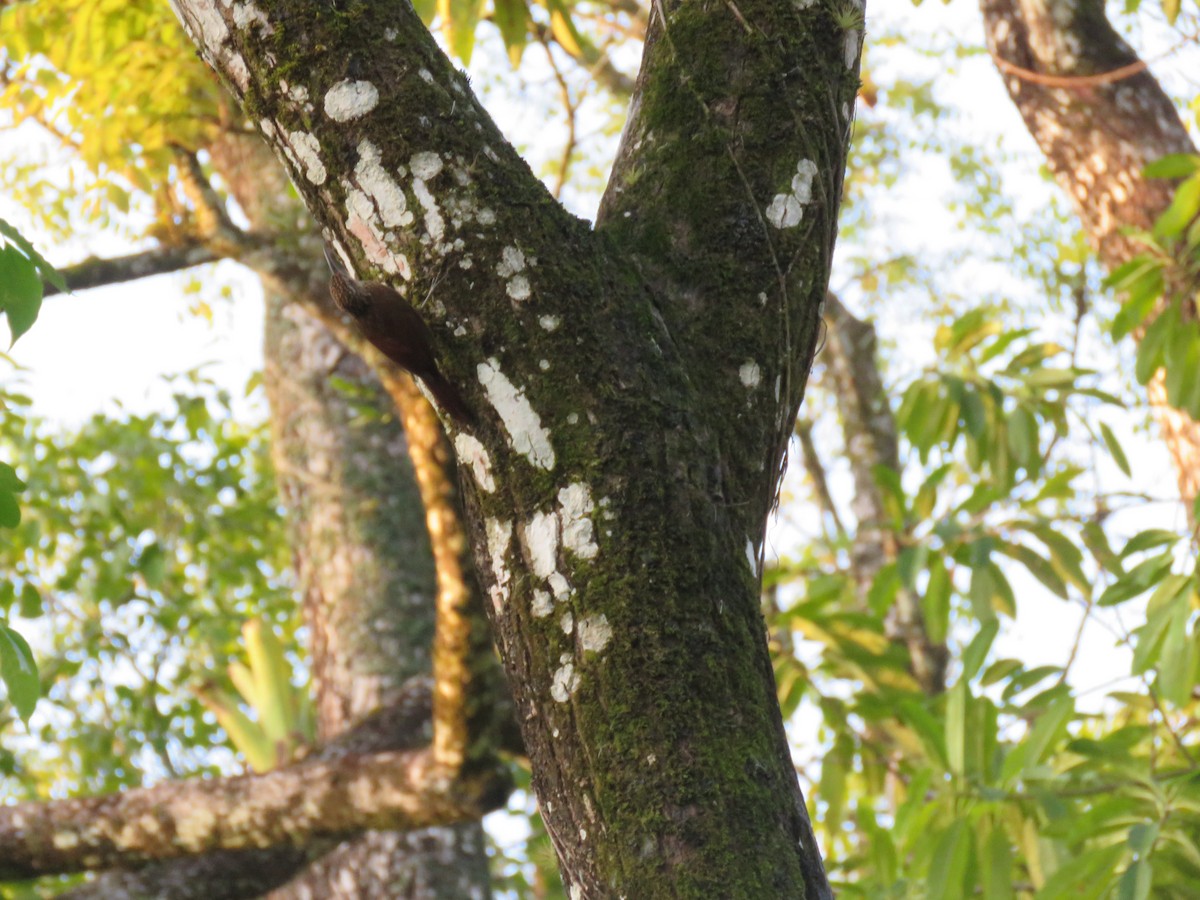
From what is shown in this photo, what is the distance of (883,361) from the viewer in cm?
1029

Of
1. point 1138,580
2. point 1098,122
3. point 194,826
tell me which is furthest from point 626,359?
point 1098,122

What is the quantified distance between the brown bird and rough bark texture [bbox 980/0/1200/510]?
107 inches

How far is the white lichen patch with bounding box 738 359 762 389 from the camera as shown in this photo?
150 centimetres

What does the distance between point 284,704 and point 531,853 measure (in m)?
1.19

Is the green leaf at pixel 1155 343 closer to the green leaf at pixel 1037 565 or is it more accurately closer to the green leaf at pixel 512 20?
the green leaf at pixel 1037 565

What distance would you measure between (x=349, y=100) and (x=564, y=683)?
2.31 ft

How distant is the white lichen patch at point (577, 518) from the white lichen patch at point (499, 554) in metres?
0.07

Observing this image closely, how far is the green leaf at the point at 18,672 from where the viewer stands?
1514 millimetres

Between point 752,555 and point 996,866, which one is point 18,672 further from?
point 996,866

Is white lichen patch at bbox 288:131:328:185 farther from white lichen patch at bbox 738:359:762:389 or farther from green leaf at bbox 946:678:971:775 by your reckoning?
green leaf at bbox 946:678:971:775

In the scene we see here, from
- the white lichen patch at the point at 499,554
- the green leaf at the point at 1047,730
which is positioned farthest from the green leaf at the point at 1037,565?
the white lichen patch at the point at 499,554

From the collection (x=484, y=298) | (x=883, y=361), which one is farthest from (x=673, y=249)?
(x=883, y=361)

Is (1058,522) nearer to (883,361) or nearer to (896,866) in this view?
(896,866)

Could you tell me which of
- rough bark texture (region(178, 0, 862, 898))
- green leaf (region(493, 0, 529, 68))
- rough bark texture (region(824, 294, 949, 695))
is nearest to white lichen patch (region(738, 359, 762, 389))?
rough bark texture (region(178, 0, 862, 898))
